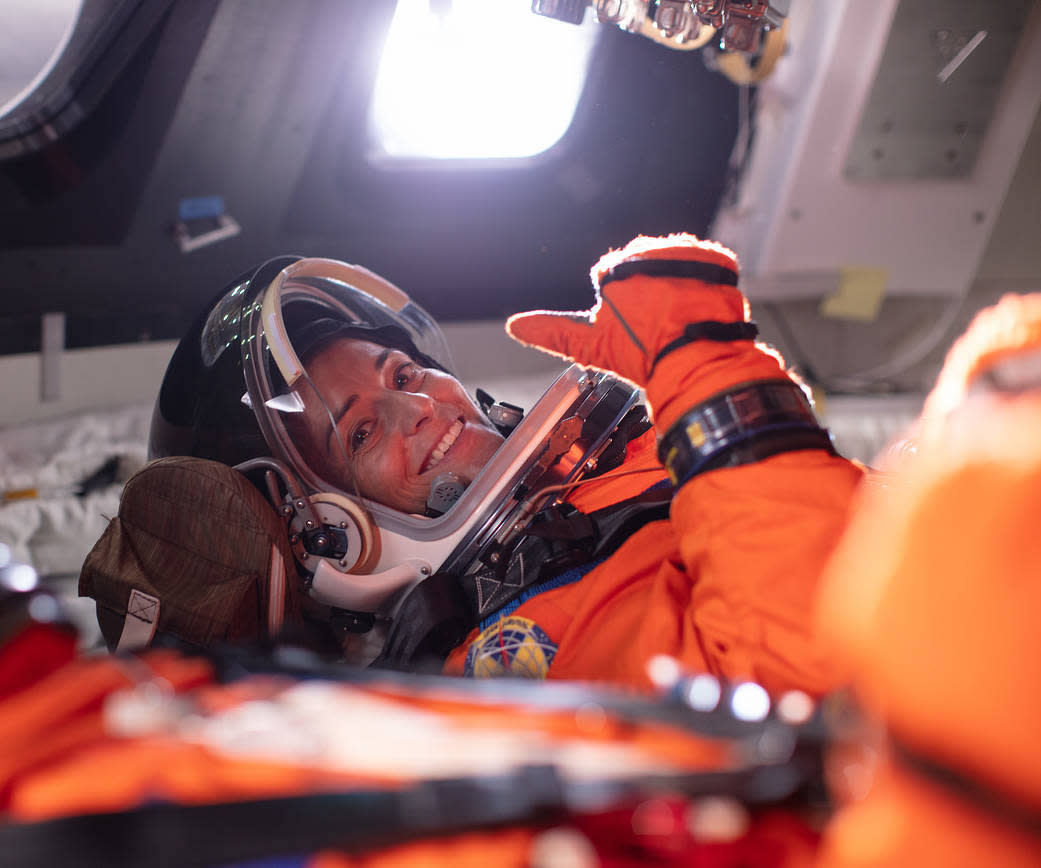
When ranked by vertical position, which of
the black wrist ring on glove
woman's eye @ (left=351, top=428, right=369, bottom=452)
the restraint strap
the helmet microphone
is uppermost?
the restraint strap

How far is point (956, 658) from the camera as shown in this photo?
1.32 ft

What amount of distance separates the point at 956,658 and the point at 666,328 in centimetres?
78

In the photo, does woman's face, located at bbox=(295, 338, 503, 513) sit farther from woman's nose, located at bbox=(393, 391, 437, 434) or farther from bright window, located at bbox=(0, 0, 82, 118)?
bright window, located at bbox=(0, 0, 82, 118)

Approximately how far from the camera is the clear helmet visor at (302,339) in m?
1.41

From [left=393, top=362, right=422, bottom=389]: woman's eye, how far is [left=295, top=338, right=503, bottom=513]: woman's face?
0.08 ft

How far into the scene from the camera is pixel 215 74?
215cm

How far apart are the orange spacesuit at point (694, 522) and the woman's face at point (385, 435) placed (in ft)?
1.00

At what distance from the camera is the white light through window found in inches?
90.8

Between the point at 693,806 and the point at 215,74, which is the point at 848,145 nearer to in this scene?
the point at 215,74

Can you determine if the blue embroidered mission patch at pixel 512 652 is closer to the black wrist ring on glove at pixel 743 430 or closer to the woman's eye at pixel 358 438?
the black wrist ring on glove at pixel 743 430

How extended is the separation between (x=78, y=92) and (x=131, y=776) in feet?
6.40

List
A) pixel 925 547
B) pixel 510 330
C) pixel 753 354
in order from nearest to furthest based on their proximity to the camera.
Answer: pixel 925 547 → pixel 753 354 → pixel 510 330

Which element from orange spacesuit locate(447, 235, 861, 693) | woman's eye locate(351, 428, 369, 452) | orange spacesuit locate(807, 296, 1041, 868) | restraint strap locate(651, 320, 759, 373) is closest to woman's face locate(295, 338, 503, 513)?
woman's eye locate(351, 428, 369, 452)

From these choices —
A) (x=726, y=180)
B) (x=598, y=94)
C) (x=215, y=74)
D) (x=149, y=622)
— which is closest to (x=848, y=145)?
(x=726, y=180)
